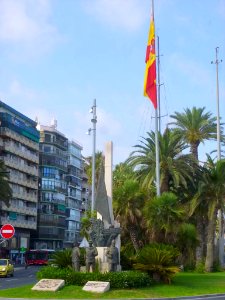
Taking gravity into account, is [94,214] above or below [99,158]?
below

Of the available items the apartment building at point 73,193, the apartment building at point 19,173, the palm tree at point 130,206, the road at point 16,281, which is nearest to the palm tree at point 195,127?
the palm tree at point 130,206

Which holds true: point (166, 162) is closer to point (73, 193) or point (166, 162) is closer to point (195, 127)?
point (195, 127)

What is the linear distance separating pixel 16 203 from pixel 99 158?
95.5 feet

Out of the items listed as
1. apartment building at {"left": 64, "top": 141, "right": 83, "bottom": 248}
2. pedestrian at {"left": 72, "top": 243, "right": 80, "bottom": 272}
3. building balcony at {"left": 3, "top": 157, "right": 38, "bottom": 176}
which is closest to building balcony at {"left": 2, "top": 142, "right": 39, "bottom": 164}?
building balcony at {"left": 3, "top": 157, "right": 38, "bottom": 176}

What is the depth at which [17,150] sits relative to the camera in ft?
297

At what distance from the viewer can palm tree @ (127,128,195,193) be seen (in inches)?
1865

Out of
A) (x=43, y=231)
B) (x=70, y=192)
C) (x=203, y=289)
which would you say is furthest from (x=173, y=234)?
(x=70, y=192)

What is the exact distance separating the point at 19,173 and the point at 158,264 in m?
66.1

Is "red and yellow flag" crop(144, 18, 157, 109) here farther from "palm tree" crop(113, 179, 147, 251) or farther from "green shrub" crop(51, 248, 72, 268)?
"green shrub" crop(51, 248, 72, 268)

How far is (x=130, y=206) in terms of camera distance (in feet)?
148

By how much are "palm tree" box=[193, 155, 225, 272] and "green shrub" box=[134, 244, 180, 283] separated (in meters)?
18.3

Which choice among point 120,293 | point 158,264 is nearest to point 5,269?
point 158,264

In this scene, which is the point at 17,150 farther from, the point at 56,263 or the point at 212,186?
the point at 56,263

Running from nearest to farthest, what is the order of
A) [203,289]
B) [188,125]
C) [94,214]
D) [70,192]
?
[203,289] → [94,214] → [188,125] → [70,192]
